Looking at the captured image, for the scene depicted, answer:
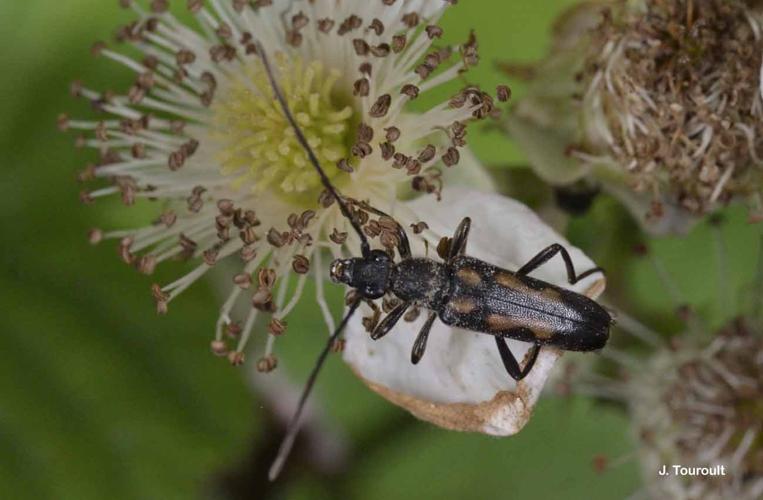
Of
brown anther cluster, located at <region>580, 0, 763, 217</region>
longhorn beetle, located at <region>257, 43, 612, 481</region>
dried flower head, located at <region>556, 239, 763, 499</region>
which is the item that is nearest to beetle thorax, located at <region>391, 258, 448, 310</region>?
longhorn beetle, located at <region>257, 43, 612, 481</region>

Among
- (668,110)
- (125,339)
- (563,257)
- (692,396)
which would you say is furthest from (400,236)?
(125,339)

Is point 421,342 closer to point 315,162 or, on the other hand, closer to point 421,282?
point 421,282

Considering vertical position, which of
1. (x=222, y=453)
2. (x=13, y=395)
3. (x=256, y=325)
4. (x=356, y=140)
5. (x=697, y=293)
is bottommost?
(x=697, y=293)

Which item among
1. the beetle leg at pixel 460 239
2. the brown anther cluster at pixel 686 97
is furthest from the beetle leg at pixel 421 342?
the brown anther cluster at pixel 686 97

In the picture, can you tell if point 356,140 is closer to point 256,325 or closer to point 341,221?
point 341,221

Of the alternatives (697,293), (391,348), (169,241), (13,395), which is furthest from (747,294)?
(13,395)

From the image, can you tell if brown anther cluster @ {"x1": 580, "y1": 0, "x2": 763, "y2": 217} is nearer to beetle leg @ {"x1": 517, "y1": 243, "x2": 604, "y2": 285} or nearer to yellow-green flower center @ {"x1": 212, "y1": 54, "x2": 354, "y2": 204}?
beetle leg @ {"x1": 517, "y1": 243, "x2": 604, "y2": 285}

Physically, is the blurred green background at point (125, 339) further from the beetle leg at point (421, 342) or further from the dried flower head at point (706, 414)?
the beetle leg at point (421, 342)
